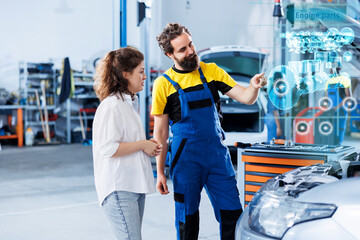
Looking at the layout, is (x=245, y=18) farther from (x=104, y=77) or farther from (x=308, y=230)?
(x=308, y=230)

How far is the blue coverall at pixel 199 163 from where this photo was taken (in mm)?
2393

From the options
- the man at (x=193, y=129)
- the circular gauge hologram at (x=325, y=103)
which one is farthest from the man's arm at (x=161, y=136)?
the circular gauge hologram at (x=325, y=103)

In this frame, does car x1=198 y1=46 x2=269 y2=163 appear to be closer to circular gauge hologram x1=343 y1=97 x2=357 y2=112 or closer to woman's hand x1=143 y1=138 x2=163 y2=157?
circular gauge hologram x1=343 y1=97 x2=357 y2=112

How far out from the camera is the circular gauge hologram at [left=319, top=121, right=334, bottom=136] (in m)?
3.99

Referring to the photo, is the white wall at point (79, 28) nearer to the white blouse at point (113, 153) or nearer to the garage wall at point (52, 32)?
the garage wall at point (52, 32)

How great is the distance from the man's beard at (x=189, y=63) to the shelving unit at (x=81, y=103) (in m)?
7.74

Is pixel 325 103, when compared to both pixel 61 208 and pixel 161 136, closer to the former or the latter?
pixel 161 136

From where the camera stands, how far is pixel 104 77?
2.05 meters

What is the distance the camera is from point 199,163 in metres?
2.40

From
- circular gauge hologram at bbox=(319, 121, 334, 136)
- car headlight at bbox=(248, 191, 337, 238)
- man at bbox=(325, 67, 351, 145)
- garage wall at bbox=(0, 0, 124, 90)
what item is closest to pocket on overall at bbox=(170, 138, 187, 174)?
car headlight at bbox=(248, 191, 337, 238)

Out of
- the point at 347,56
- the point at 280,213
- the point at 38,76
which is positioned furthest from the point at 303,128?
the point at 38,76

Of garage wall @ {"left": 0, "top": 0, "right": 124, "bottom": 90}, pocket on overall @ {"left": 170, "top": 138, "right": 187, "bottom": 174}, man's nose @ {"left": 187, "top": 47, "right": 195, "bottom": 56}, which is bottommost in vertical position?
pocket on overall @ {"left": 170, "top": 138, "right": 187, "bottom": 174}

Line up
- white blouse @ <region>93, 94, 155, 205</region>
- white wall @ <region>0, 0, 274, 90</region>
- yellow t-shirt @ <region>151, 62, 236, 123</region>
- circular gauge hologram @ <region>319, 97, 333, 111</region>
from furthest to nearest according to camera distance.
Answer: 1. white wall @ <region>0, 0, 274, 90</region>
2. circular gauge hologram @ <region>319, 97, 333, 111</region>
3. yellow t-shirt @ <region>151, 62, 236, 123</region>
4. white blouse @ <region>93, 94, 155, 205</region>

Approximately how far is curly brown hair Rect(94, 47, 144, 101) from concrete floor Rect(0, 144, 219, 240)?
173 centimetres
